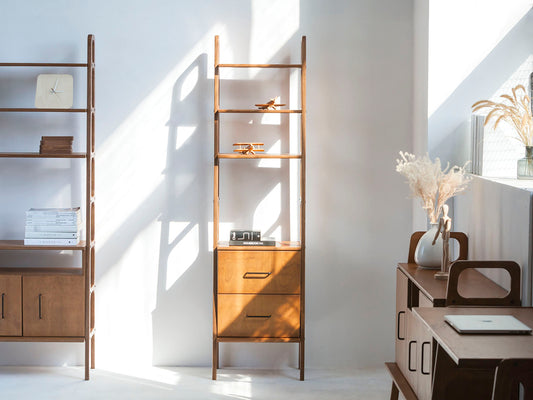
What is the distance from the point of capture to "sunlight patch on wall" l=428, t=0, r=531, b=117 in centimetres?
365

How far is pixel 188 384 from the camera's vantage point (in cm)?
394

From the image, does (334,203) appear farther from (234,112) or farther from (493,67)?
(493,67)

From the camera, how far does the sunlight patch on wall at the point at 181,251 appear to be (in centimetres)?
424

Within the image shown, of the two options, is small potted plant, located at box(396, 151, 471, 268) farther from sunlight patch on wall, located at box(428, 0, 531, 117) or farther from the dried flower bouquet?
sunlight patch on wall, located at box(428, 0, 531, 117)

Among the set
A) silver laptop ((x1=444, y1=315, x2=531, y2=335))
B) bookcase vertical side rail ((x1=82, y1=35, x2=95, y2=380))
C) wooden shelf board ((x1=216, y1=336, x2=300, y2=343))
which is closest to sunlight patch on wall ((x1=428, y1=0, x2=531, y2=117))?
wooden shelf board ((x1=216, y1=336, x2=300, y2=343))

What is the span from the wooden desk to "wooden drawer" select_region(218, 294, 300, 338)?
64.5 inches

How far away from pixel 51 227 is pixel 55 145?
493 millimetres

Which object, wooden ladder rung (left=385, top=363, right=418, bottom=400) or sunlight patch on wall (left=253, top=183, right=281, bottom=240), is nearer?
wooden ladder rung (left=385, top=363, right=418, bottom=400)

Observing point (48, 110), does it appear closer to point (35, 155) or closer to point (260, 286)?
point (35, 155)

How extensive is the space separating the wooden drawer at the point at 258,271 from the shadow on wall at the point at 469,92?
3.49 ft

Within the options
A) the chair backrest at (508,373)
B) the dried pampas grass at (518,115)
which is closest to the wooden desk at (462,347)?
the chair backrest at (508,373)

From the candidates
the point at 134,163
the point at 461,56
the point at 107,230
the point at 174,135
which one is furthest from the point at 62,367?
the point at 461,56

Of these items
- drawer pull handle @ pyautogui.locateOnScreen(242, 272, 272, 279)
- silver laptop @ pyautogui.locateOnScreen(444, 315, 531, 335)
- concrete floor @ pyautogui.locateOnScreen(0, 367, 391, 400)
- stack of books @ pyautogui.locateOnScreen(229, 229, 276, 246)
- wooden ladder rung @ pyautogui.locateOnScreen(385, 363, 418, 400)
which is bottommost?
concrete floor @ pyautogui.locateOnScreen(0, 367, 391, 400)

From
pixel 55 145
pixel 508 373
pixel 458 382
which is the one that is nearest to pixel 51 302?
pixel 55 145
